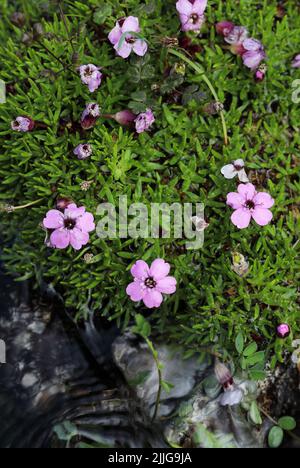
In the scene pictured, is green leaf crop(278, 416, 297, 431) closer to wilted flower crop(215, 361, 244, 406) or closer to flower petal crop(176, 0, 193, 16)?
wilted flower crop(215, 361, 244, 406)

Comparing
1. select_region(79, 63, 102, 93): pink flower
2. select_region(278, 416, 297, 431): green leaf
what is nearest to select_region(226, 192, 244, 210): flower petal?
select_region(79, 63, 102, 93): pink flower

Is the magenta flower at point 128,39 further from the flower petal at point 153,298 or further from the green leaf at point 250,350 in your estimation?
the green leaf at point 250,350

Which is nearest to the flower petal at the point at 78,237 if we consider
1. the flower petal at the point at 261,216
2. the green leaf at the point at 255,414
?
the flower petal at the point at 261,216

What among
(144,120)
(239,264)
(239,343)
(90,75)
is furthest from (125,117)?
(239,343)

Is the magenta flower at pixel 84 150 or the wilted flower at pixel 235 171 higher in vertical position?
the magenta flower at pixel 84 150

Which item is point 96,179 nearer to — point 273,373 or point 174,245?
point 174,245
